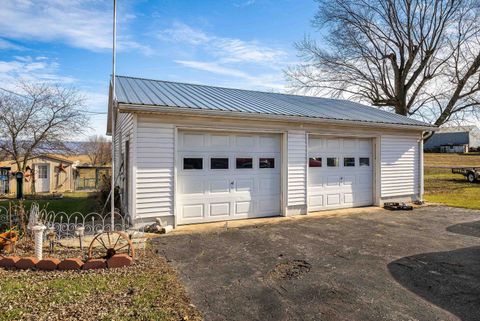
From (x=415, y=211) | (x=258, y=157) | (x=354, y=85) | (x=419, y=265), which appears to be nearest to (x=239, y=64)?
(x=258, y=157)

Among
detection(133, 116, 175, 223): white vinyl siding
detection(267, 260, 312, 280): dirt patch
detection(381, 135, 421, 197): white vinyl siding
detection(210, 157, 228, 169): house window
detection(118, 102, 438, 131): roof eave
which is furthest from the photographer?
detection(381, 135, 421, 197): white vinyl siding

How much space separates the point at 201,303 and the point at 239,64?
37.6 feet

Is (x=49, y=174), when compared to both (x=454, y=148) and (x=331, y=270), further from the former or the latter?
(x=454, y=148)

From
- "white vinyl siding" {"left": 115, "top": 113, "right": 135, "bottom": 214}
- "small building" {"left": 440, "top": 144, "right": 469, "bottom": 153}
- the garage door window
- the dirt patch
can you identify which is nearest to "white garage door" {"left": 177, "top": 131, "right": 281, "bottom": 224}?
the garage door window

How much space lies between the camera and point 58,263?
4598 millimetres

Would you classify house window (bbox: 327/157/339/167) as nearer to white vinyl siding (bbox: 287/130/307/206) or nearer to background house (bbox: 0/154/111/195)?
white vinyl siding (bbox: 287/130/307/206)

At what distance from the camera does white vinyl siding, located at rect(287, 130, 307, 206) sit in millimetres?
8773

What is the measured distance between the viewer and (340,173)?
1002 cm

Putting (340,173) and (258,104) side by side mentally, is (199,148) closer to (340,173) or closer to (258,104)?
(258,104)

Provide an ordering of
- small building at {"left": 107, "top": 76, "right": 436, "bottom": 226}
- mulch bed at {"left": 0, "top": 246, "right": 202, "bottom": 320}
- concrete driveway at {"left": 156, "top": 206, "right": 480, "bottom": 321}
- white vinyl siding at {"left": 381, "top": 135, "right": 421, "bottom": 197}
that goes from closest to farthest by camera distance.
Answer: mulch bed at {"left": 0, "top": 246, "right": 202, "bottom": 320} → concrete driveway at {"left": 156, "top": 206, "right": 480, "bottom": 321} → small building at {"left": 107, "top": 76, "right": 436, "bottom": 226} → white vinyl siding at {"left": 381, "top": 135, "right": 421, "bottom": 197}

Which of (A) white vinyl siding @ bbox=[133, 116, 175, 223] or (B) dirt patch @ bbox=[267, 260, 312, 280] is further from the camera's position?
(A) white vinyl siding @ bbox=[133, 116, 175, 223]

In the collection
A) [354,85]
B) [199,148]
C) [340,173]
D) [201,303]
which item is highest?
[354,85]

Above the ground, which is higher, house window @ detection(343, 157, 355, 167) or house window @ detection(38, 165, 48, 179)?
house window @ detection(343, 157, 355, 167)

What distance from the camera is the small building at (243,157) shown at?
7090mm
